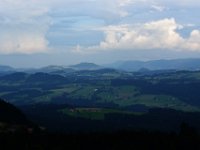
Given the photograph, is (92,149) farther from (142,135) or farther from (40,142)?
(142,135)

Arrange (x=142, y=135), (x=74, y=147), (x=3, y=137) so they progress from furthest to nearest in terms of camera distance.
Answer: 1. (x=142, y=135)
2. (x=3, y=137)
3. (x=74, y=147)

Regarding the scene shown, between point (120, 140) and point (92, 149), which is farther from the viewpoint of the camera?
point (120, 140)

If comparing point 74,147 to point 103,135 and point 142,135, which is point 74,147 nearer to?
point 103,135

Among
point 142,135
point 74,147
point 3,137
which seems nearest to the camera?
point 74,147

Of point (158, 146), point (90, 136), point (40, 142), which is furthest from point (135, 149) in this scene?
point (40, 142)

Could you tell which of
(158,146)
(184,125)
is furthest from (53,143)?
(184,125)

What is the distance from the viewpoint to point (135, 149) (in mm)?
137875

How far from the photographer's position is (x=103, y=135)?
15112 centimetres

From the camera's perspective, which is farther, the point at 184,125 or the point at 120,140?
the point at 184,125

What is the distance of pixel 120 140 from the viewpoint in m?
147

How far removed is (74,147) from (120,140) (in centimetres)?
1855

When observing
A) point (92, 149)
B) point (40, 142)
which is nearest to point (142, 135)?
point (92, 149)

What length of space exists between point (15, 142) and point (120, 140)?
101 feet

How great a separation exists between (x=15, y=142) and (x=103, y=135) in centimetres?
2785
